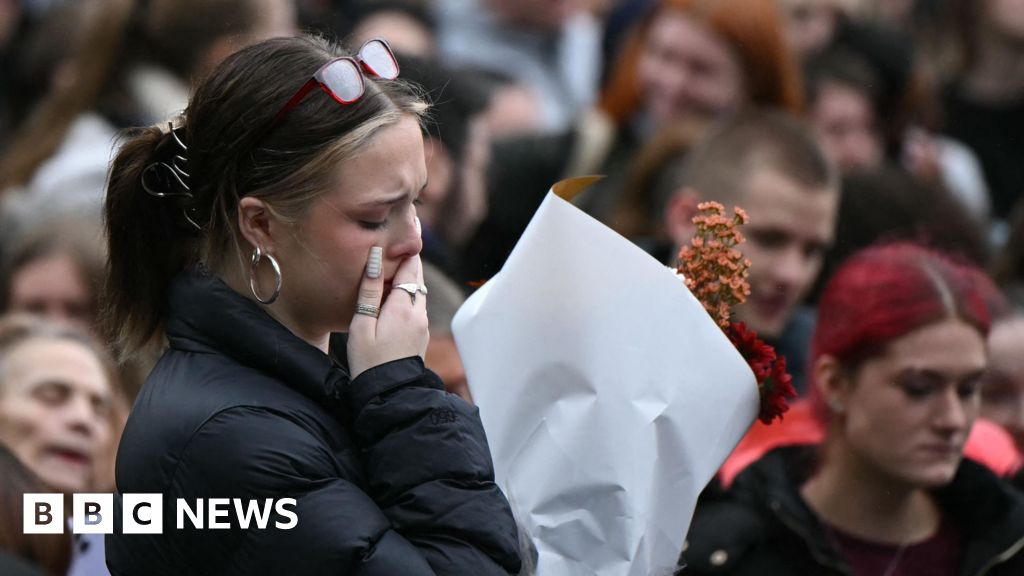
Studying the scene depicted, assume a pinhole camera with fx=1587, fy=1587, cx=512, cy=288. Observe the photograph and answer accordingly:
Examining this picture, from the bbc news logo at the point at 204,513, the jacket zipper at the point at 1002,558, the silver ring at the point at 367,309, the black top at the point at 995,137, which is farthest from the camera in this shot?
the black top at the point at 995,137

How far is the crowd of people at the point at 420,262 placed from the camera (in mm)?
2408

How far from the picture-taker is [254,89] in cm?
248

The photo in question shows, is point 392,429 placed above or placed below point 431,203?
above

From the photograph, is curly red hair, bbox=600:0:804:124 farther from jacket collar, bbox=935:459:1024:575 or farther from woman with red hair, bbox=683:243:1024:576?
jacket collar, bbox=935:459:1024:575

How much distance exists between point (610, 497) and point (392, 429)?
0.51 m

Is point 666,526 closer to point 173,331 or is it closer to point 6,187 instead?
point 173,331

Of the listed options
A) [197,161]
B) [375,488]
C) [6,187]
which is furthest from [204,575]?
[6,187]

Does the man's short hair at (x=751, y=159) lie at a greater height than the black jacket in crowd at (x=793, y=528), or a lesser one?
greater

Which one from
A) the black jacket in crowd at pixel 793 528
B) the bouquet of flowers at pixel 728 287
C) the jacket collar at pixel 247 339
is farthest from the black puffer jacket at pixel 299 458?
the black jacket in crowd at pixel 793 528

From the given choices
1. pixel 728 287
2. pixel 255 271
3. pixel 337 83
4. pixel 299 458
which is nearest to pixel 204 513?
pixel 299 458

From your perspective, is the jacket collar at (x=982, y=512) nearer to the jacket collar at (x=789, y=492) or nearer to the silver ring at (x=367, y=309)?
the jacket collar at (x=789, y=492)

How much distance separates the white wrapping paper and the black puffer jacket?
0.30 meters

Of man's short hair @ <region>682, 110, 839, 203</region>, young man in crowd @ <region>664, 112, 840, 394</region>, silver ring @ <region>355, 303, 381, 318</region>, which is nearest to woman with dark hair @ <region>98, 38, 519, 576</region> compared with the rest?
silver ring @ <region>355, 303, 381, 318</region>

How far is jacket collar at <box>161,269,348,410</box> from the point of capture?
246 centimetres
